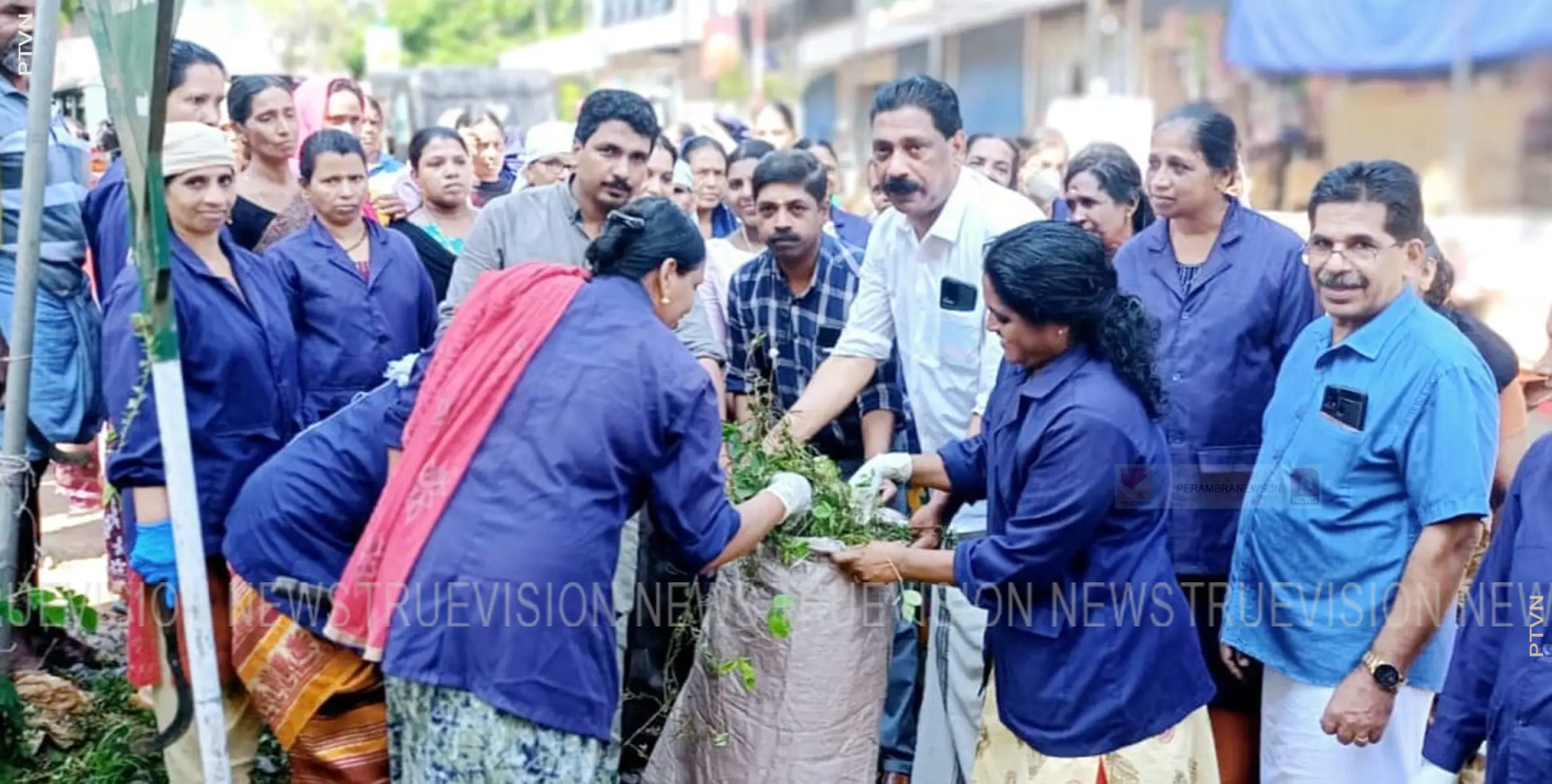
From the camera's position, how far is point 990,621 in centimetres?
349

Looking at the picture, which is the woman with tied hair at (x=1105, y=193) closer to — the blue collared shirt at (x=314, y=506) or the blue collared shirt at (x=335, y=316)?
the blue collared shirt at (x=335, y=316)

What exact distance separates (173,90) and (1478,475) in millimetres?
3745

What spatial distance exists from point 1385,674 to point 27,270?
126 inches

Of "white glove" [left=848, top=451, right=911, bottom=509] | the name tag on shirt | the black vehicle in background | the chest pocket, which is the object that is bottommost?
"white glove" [left=848, top=451, right=911, bottom=509]

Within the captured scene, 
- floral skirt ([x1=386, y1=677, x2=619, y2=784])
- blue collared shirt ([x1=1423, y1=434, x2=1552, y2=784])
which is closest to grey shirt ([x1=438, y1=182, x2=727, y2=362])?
floral skirt ([x1=386, y1=677, x2=619, y2=784])

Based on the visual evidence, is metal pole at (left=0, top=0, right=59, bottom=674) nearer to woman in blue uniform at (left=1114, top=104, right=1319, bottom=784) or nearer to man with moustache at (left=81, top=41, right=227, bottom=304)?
man with moustache at (left=81, top=41, right=227, bottom=304)

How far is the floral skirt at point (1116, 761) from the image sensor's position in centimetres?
324

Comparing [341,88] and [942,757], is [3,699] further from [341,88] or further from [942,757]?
[341,88]

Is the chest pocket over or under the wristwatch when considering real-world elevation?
over

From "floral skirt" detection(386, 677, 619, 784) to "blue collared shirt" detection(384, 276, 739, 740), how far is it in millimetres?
36

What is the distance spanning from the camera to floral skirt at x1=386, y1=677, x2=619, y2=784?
3.09m

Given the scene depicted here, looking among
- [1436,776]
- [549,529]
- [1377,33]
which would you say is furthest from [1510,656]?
[1377,33]

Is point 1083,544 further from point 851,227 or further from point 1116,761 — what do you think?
point 851,227

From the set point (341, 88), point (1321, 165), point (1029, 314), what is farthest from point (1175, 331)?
point (1321, 165)
